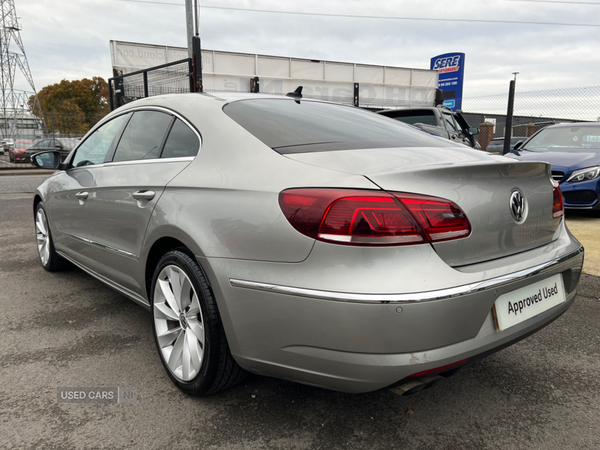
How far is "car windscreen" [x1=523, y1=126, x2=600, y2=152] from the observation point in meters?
7.16

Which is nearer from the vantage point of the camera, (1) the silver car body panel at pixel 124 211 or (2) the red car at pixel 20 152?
(1) the silver car body panel at pixel 124 211

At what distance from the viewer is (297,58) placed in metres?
16.0

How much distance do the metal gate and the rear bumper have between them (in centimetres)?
557

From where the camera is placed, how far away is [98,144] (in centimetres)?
326

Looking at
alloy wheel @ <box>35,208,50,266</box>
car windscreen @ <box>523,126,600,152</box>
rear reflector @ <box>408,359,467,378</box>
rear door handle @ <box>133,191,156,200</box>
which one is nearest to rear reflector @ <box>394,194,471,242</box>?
rear reflector @ <box>408,359,467,378</box>

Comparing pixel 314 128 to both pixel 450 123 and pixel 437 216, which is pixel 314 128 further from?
pixel 450 123

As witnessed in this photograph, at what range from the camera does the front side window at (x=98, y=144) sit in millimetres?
3076

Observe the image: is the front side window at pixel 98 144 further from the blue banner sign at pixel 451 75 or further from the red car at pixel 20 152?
the red car at pixel 20 152

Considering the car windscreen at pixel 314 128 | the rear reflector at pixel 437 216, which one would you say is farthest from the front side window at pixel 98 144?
the rear reflector at pixel 437 216

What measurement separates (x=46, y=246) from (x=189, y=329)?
275cm

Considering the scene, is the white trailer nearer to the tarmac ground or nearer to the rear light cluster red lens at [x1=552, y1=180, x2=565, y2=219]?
the tarmac ground

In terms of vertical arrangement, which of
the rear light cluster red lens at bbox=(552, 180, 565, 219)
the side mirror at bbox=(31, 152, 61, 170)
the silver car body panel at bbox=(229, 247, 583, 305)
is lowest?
the silver car body panel at bbox=(229, 247, 583, 305)

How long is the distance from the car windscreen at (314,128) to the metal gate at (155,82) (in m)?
4.57

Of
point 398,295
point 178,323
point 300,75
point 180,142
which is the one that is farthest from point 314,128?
point 300,75
